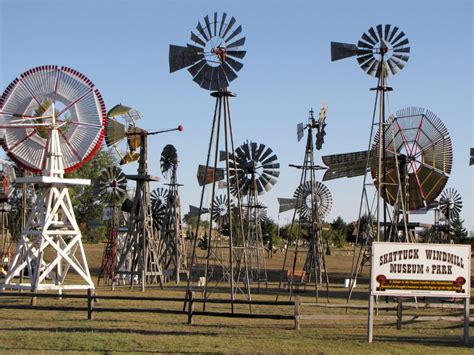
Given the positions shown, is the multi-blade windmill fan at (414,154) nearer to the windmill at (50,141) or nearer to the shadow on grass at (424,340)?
the windmill at (50,141)

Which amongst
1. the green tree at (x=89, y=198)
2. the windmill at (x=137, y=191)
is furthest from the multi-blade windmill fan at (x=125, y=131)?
the green tree at (x=89, y=198)

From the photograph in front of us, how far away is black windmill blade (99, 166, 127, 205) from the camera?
47906 millimetres

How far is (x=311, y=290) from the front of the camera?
Answer: 45.0 meters

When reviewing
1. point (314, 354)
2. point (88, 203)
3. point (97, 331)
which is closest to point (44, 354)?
point (97, 331)

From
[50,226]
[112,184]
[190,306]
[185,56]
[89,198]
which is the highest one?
[89,198]

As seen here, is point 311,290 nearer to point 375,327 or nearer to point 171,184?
point 171,184

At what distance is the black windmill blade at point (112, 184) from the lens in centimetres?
4791

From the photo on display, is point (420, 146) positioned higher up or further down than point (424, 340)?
higher up

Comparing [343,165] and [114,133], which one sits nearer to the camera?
[343,165]

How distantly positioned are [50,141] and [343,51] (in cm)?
1144

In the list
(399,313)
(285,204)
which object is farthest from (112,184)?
(399,313)

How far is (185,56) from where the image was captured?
26172 mm

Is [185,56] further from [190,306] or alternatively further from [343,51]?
[190,306]

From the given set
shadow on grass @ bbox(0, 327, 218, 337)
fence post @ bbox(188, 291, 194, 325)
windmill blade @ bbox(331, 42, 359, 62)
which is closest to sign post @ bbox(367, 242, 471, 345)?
shadow on grass @ bbox(0, 327, 218, 337)
